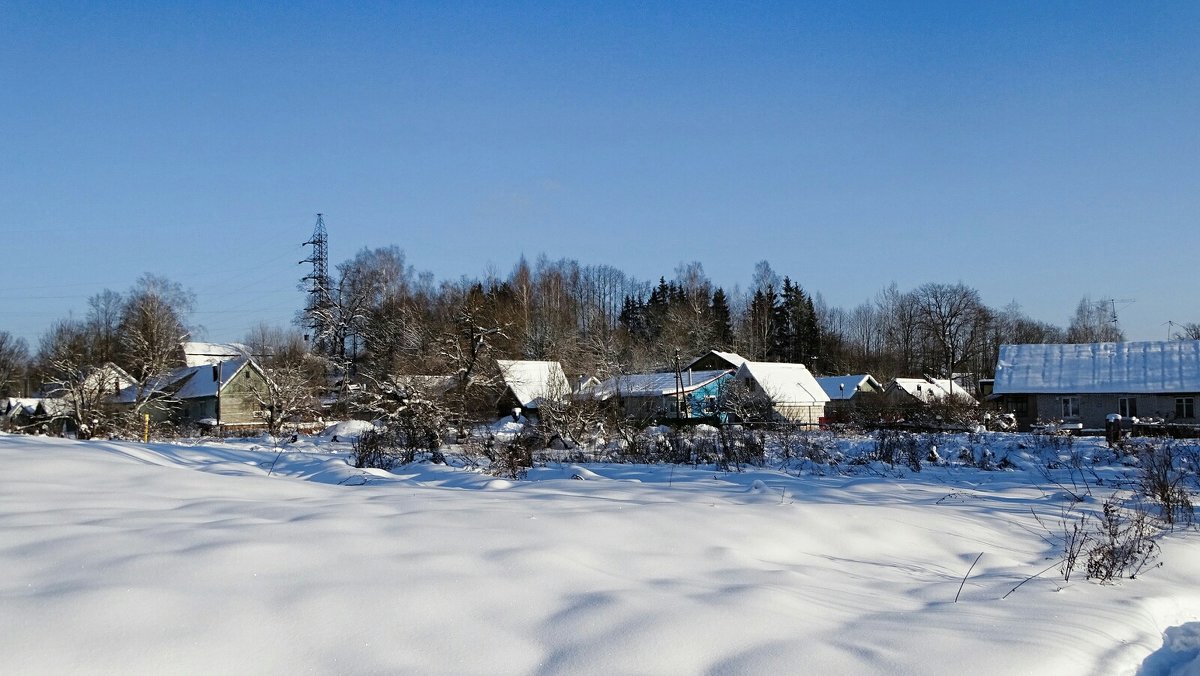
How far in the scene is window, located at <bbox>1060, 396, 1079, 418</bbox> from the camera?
3959cm

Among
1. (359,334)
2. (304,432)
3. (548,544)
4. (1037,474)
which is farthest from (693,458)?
(359,334)

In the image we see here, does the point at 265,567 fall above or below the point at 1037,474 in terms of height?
above

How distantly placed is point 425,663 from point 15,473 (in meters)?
5.13

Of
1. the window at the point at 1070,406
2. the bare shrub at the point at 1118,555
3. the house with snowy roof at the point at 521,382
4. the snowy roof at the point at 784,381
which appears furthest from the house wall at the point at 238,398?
the bare shrub at the point at 1118,555

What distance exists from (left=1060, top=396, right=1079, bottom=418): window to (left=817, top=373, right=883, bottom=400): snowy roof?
17.9 m

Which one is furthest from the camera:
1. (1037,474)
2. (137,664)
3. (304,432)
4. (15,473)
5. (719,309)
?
(719,309)

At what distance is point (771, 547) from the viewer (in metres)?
5.88

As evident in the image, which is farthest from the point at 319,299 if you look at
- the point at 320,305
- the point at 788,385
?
the point at 788,385

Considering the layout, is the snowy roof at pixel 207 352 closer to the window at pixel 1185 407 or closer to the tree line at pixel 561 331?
the tree line at pixel 561 331

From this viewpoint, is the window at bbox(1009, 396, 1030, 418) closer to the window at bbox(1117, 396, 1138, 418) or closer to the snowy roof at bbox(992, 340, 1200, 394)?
the snowy roof at bbox(992, 340, 1200, 394)

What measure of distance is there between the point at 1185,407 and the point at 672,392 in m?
24.7

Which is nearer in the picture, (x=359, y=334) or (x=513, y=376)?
(x=513, y=376)

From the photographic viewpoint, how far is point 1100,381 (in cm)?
3919

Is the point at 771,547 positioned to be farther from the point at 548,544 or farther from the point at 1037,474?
the point at 1037,474
